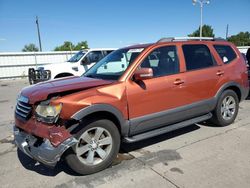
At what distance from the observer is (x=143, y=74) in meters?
3.64

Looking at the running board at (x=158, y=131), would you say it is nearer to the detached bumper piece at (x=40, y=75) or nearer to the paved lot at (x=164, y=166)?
the paved lot at (x=164, y=166)

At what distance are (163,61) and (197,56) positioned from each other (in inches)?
36.1

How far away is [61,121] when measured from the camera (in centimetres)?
317

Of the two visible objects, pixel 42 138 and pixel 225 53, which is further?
pixel 225 53

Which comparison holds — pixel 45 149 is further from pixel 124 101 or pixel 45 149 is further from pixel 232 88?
pixel 232 88

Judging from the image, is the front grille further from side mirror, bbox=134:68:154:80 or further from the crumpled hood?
side mirror, bbox=134:68:154:80

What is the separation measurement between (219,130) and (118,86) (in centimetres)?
269

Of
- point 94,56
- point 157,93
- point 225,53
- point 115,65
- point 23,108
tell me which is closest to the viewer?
point 23,108

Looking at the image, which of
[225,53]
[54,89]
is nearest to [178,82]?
[225,53]

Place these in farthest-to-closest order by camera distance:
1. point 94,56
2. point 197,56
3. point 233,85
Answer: point 94,56
point 233,85
point 197,56

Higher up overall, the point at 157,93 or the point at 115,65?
the point at 115,65

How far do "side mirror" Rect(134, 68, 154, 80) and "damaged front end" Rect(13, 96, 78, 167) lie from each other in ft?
4.38

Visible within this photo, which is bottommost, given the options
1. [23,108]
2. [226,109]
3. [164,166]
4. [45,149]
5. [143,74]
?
[164,166]

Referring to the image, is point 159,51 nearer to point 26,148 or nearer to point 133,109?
point 133,109
